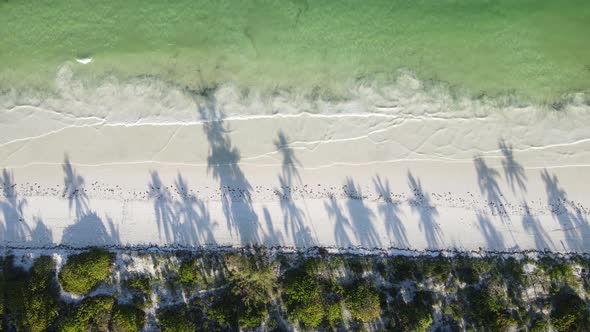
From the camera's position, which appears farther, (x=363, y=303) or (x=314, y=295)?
(x=314, y=295)

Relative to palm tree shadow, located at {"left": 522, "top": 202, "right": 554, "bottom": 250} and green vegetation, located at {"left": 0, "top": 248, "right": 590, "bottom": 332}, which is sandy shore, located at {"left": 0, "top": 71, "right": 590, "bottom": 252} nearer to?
palm tree shadow, located at {"left": 522, "top": 202, "right": 554, "bottom": 250}

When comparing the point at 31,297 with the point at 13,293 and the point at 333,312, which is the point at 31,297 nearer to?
the point at 13,293

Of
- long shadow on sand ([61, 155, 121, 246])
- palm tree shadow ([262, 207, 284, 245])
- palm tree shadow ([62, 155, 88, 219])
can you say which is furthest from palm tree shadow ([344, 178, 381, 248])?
palm tree shadow ([62, 155, 88, 219])

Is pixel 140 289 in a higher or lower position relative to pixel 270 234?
lower

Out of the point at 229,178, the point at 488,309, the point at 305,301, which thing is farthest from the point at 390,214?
the point at 229,178

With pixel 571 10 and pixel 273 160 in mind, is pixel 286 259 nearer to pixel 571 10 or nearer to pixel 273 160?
pixel 273 160

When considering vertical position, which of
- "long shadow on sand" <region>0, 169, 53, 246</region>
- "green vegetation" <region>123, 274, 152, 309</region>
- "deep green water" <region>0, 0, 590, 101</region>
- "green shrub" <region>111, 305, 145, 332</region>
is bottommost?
"green shrub" <region>111, 305, 145, 332</region>
